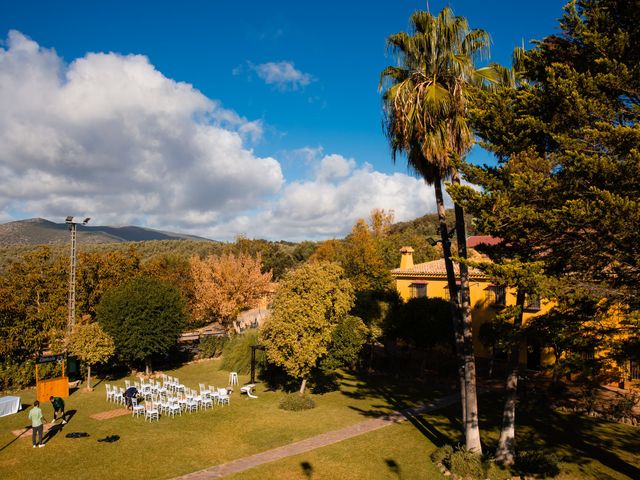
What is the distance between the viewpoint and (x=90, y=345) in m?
21.3

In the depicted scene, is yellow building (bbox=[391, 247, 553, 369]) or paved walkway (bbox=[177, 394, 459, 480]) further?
yellow building (bbox=[391, 247, 553, 369])

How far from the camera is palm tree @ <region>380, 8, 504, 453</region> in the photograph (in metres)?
11.8

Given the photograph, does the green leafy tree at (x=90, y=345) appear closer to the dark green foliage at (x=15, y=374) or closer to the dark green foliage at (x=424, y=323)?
the dark green foliage at (x=15, y=374)

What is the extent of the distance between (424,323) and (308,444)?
11377 millimetres

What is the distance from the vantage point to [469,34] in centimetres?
1195

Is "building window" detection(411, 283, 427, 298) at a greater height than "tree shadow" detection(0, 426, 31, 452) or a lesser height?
greater

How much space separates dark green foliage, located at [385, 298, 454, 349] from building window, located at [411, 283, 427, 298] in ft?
20.5

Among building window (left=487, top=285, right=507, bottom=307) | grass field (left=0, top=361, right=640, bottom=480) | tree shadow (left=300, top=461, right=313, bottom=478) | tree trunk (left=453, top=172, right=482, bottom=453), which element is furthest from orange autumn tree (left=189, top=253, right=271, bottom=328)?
tree trunk (left=453, top=172, right=482, bottom=453)

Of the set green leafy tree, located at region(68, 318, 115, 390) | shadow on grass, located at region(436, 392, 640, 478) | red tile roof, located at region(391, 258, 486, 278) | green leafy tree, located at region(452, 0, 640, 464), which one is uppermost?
green leafy tree, located at region(452, 0, 640, 464)

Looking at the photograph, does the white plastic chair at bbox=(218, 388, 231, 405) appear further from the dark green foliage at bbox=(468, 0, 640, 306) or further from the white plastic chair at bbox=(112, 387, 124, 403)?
the dark green foliage at bbox=(468, 0, 640, 306)

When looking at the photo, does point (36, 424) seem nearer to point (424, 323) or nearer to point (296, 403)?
point (296, 403)

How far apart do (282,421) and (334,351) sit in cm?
452

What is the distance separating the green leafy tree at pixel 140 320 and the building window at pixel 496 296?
19336 mm

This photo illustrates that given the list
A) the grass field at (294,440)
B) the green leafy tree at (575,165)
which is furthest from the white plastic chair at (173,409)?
the green leafy tree at (575,165)
